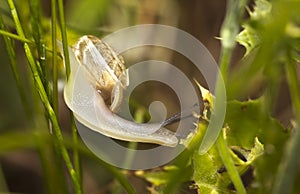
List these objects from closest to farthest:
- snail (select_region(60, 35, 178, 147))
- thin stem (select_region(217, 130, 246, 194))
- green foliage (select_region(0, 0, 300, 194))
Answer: green foliage (select_region(0, 0, 300, 194))
thin stem (select_region(217, 130, 246, 194))
snail (select_region(60, 35, 178, 147))

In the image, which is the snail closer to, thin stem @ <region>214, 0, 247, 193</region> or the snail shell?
the snail shell

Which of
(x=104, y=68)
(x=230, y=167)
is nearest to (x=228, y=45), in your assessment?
(x=230, y=167)

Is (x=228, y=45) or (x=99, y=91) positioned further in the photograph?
(x=99, y=91)

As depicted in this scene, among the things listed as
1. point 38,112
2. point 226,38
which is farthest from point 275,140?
point 38,112

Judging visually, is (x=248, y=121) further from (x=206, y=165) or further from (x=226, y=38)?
(x=226, y=38)

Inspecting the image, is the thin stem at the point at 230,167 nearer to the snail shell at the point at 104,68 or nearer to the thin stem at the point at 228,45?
the thin stem at the point at 228,45

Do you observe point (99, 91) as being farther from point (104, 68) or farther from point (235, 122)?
point (235, 122)

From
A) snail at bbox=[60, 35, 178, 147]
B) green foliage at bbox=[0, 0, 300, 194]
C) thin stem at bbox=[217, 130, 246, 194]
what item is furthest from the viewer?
snail at bbox=[60, 35, 178, 147]

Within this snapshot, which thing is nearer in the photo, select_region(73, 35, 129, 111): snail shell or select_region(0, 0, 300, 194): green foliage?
select_region(0, 0, 300, 194): green foliage

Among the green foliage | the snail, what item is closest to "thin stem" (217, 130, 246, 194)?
the green foliage
